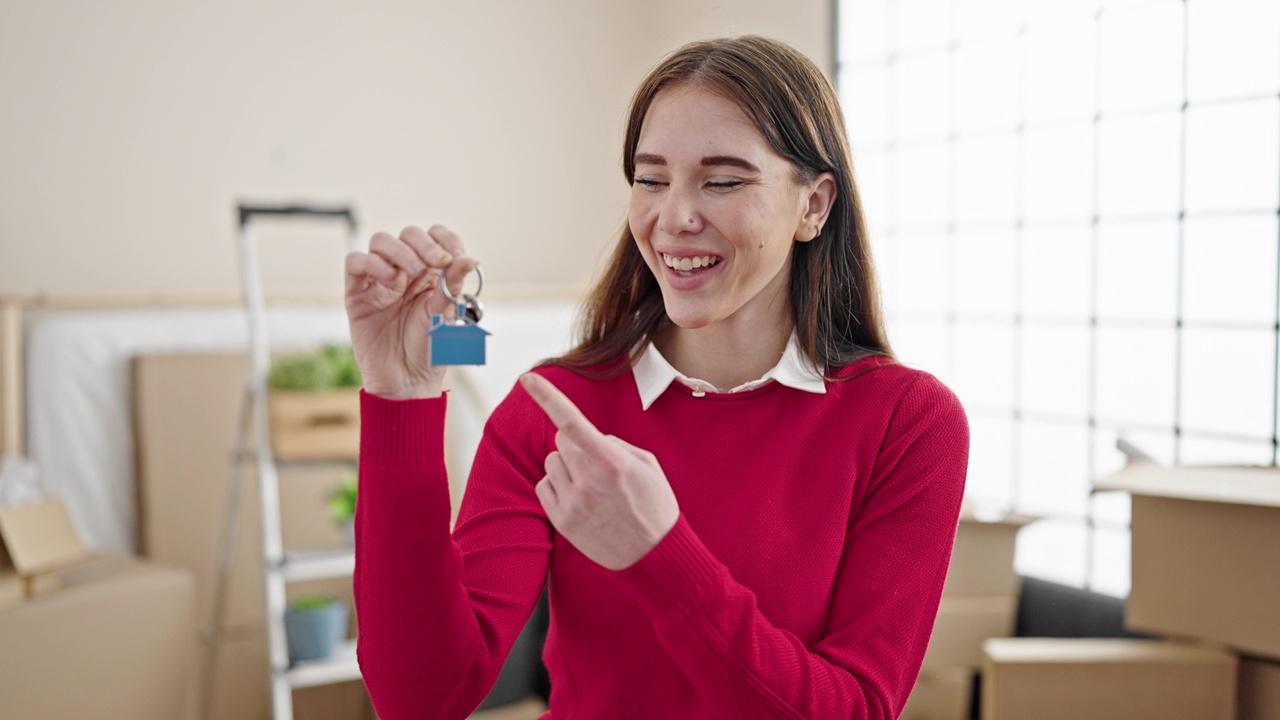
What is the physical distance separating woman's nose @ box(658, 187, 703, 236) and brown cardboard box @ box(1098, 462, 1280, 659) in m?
1.06

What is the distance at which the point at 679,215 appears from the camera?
1.22 m

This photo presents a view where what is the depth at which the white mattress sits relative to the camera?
9.49 feet

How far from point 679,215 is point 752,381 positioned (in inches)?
10.3

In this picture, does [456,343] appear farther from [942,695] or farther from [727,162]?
[942,695]

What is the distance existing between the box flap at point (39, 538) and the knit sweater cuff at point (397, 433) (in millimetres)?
1589

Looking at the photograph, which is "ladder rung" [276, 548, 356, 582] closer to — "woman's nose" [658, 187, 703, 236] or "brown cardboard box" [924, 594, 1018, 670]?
"brown cardboard box" [924, 594, 1018, 670]

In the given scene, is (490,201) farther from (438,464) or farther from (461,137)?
(438,464)

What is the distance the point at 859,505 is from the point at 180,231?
2.72 metres

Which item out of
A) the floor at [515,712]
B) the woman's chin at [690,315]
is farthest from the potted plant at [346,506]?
the woman's chin at [690,315]

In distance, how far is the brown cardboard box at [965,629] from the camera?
8.26 ft

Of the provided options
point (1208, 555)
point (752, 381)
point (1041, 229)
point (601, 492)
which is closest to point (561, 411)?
point (601, 492)

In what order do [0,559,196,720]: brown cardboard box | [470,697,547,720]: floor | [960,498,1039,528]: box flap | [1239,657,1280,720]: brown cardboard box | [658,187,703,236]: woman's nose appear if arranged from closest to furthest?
[658,187,703,236]: woman's nose
[1239,657,1280,720]: brown cardboard box
[0,559,196,720]: brown cardboard box
[960,498,1039,528]: box flap
[470,697,547,720]: floor

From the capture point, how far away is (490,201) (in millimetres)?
4059

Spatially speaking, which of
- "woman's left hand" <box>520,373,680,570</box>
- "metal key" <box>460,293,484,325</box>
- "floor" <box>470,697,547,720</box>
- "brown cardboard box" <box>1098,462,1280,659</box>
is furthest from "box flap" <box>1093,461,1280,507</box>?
"floor" <box>470,697,547,720</box>
